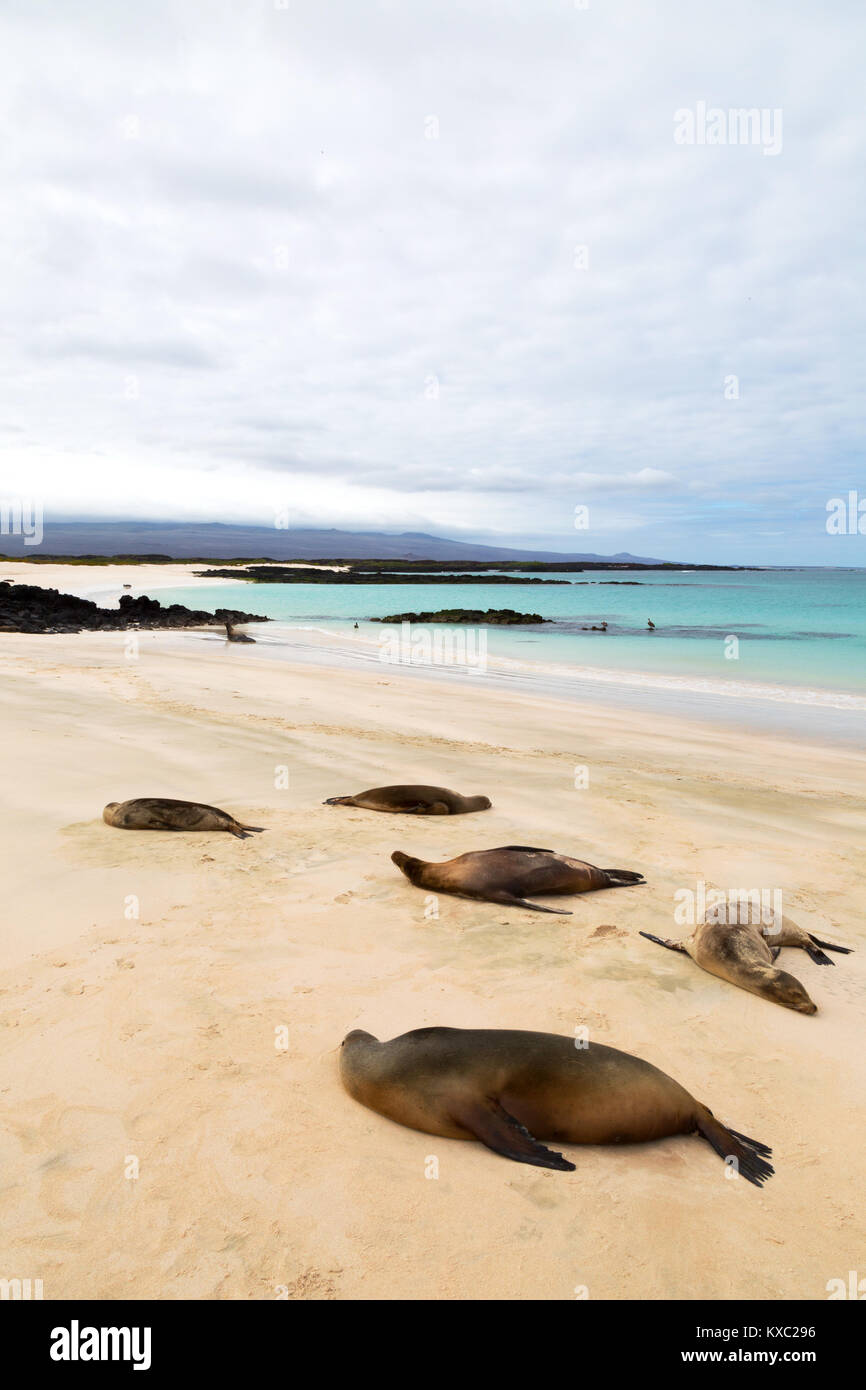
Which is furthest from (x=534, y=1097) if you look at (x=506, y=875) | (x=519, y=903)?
(x=506, y=875)

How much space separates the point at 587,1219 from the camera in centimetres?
259

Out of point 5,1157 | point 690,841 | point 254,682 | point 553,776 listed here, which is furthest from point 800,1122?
point 254,682

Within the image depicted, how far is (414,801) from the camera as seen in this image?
7480 mm

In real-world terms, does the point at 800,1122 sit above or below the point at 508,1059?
below

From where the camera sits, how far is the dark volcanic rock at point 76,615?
25.2 meters

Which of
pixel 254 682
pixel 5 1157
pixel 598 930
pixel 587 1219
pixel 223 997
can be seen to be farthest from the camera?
pixel 254 682

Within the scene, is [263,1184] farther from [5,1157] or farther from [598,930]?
[598,930]

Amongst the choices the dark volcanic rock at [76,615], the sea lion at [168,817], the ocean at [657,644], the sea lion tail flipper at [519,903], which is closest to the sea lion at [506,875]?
the sea lion tail flipper at [519,903]

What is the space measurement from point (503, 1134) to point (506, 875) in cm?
251

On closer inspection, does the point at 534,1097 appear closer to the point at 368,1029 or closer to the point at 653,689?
the point at 368,1029

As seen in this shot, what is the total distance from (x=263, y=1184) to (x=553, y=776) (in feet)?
21.9

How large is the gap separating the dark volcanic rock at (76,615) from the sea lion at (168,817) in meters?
20.5
